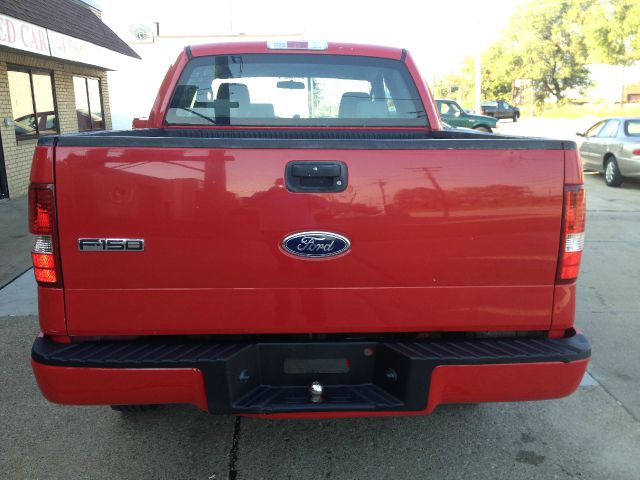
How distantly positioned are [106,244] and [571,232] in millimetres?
1879

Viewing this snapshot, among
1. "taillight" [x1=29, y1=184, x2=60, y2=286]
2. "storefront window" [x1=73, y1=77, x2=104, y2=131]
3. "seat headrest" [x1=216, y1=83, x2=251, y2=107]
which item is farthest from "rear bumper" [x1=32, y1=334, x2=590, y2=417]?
"storefront window" [x1=73, y1=77, x2=104, y2=131]

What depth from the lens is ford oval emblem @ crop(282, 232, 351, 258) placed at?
2264 millimetres

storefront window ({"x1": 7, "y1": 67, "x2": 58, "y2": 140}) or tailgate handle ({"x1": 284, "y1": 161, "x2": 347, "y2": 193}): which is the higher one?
storefront window ({"x1": 7, "y1": 67, "x2": 58, "y2": 140})

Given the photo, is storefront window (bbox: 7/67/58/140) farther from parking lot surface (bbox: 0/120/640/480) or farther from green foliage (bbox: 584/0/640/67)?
green foliage (bbox: 584/0/640/67)

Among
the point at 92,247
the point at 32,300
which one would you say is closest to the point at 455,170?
the point at 92,247

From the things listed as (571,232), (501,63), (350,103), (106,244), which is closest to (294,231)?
(106,244)

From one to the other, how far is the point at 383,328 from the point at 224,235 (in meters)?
0.77

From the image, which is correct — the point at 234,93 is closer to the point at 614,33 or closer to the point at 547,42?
the point at 614,33

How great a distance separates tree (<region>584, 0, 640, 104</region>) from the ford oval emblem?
130 ft

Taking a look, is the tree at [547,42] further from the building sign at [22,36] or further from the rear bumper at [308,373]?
the rear bumper at [308,373]

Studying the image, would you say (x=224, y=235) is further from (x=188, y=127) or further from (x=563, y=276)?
(x=188, y=127)

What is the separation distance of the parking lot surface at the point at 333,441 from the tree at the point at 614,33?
126 ft

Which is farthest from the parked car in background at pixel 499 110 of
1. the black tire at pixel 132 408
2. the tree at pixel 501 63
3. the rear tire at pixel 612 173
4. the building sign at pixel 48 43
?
the black tire at pixel 132 408

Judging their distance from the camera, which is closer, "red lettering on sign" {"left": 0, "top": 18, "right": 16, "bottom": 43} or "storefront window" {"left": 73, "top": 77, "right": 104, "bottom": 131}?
"red lettering on sign" {"left": 0, "top": 18, "right": 16, "bottom": 43}
